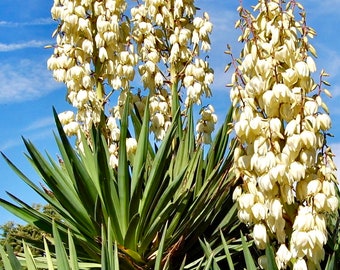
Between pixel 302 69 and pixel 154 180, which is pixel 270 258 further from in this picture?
pixel 154 180

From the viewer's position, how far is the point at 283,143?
2557 millimetres

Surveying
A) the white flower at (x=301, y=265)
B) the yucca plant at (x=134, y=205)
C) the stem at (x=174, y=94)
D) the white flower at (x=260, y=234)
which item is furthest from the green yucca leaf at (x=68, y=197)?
the white flower at (x=301, y=265)

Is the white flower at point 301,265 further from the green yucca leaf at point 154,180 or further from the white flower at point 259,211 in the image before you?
the green yucca leaf at point 154,180

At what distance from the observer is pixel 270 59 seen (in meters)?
2.52

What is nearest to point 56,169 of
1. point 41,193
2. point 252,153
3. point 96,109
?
point 41,193

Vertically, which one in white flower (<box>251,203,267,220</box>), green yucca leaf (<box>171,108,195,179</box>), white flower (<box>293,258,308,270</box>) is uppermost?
green yucca leaf (<box>171,108,195,179</box>)

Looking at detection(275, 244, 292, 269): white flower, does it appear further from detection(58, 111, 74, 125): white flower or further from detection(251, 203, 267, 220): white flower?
detection(58, 111, 74, 125): white flower

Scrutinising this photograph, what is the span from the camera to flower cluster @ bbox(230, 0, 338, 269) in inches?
95.0

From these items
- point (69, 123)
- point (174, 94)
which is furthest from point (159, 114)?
point (69, 123)

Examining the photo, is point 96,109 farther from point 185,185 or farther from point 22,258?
point 22,258

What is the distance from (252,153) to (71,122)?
1.26 metres

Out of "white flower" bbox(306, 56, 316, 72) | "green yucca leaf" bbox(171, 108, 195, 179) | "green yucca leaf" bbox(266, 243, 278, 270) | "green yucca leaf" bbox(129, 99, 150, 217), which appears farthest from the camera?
"green yucca leaf" bbox(171, 108, 195, 179)

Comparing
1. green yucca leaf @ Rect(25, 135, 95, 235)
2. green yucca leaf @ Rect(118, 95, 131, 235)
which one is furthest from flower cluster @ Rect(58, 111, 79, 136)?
green yucca leaf @ Rect(118, 95, 131, 235)

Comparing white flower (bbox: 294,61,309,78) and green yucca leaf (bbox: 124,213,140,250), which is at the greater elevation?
white flower (bbox: 294,61,309,78)
